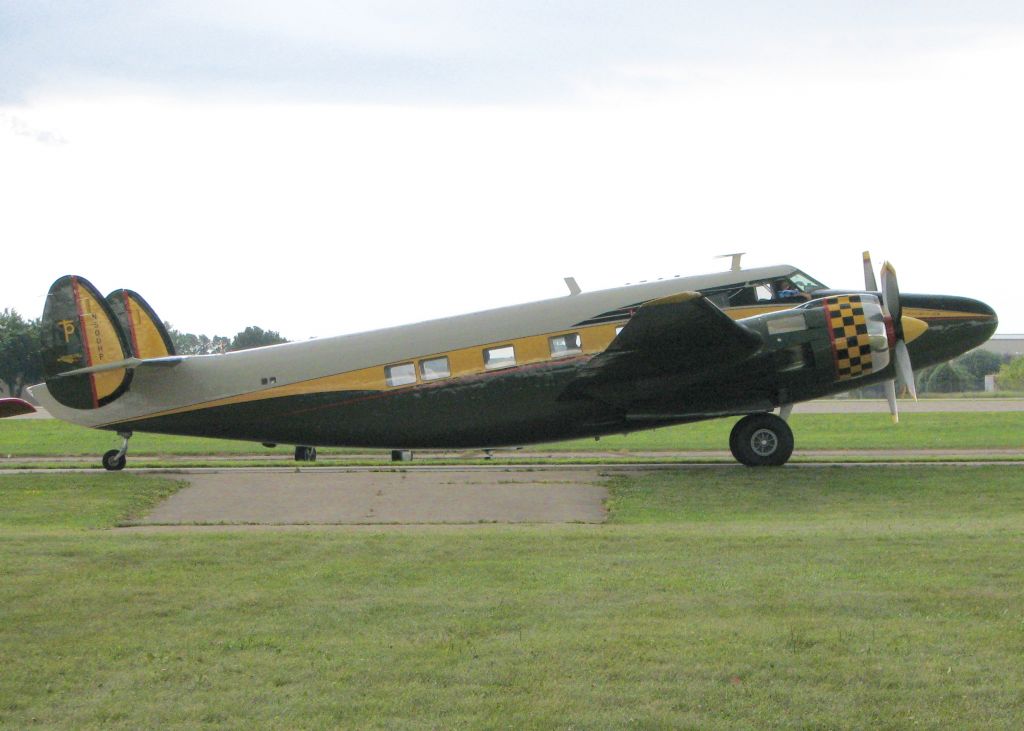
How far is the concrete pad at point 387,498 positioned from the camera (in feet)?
51.2

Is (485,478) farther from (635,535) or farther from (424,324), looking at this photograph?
(635,535)

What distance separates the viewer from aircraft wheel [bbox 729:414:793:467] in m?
20.8

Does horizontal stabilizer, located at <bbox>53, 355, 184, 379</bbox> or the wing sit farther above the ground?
horizontal stabilizer, located at <bbox>53, 355, 184, 379</bbox>

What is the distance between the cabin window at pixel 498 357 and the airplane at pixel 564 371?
1.0 inches

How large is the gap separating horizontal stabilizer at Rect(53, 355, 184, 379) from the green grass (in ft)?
29.9

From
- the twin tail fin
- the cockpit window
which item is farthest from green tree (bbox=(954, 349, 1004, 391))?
the twin tail fin

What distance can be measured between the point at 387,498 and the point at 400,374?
4269 mm

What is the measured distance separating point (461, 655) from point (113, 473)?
626 inches

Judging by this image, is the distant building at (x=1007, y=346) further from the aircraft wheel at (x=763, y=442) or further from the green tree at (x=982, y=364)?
the aircraft wheel at (x=763, y=442)

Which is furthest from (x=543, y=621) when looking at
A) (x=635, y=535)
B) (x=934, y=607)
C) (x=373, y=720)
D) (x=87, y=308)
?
(x=87, y=308)

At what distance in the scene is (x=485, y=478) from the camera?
1933 cm

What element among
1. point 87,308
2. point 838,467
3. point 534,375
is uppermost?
point 87,308

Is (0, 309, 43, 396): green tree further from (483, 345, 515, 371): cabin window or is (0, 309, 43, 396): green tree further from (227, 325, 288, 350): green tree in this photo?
(483, 345, 515, 371): cabin window

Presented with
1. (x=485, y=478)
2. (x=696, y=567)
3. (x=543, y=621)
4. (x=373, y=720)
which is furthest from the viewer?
(x=485, y=478)
